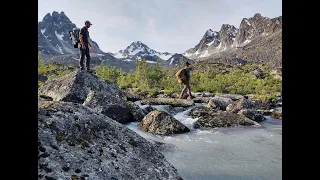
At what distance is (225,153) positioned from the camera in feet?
47.7

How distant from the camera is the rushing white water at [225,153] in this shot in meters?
11.4

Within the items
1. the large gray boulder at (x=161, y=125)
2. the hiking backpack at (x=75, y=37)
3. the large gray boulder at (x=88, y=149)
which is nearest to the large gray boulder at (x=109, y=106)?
the large gray boulder at (x=161, y=125)

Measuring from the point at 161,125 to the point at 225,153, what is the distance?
5.82 metres

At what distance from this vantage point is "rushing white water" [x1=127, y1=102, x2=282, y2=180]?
1138 cm

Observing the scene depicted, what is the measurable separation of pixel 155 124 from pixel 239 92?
62483mm

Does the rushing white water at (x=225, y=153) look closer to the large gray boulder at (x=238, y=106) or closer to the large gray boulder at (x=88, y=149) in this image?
the large gray boulder at (x=88, y=149)

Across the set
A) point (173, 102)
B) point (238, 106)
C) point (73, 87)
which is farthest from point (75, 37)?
point (238, 106)

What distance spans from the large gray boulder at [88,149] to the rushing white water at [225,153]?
3.28 m
